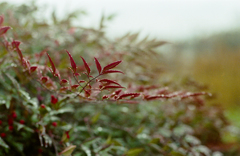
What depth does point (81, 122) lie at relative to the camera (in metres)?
0.92

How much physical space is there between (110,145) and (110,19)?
1.85 ft

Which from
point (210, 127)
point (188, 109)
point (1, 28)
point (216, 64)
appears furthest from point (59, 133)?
point (216, 64)

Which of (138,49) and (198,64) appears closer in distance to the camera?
(138,49)

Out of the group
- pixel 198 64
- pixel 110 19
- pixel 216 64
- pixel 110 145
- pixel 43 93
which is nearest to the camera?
pixel 110 145

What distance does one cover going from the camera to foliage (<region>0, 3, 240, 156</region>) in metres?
0.68

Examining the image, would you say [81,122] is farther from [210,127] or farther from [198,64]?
[198,64]

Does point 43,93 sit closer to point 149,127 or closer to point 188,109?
point 149,127

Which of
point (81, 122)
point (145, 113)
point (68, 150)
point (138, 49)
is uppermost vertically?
point (138, 49)

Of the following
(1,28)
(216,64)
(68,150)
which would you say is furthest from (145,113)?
(216,64)

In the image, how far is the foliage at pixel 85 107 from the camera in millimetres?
676

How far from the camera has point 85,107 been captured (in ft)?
3.20

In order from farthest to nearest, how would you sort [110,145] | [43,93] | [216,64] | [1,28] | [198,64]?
[198,64] < [216,64] < [43,93] < [110,145] < [1,28]

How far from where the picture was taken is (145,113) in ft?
3.76

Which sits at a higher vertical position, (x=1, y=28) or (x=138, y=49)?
(x=138, y=49)
